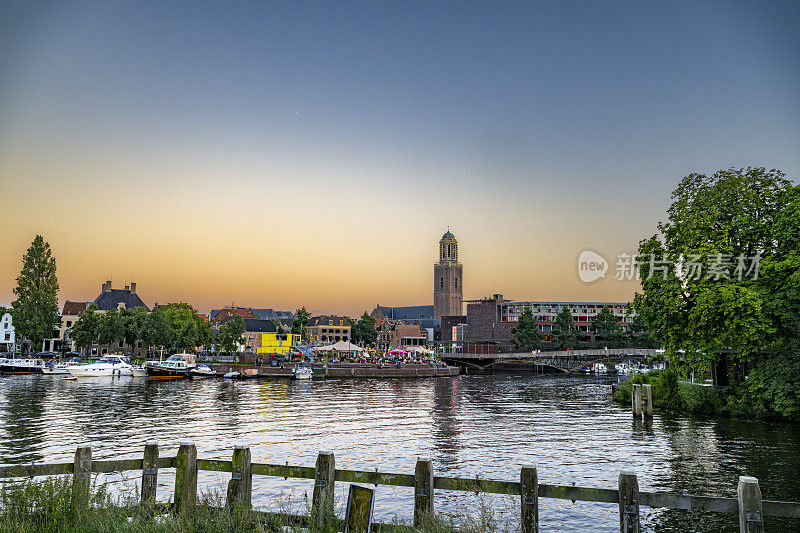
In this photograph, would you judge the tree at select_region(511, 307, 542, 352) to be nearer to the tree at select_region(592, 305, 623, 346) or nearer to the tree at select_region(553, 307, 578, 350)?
the tree at select_region(553, 307, 578, 350)

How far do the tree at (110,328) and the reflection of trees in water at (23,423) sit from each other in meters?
40.6

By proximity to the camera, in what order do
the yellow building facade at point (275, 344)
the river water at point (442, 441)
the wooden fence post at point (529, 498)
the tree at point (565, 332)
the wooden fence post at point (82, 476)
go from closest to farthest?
the wooden fence post at point (529, 498) < the wooden fence post at point (82, 476) < the river water at point (442, 441) < the yellow building facade at point (275, 344) < the tree at point (565, 332)

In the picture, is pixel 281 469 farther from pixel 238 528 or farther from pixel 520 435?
pixel 520 435

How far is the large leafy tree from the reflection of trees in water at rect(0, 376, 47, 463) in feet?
124

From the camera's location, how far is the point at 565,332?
149 m

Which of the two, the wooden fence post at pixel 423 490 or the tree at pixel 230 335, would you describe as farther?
the tree at pixel 230 335

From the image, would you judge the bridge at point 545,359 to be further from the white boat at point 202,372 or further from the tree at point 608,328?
the white boat at point 202,372

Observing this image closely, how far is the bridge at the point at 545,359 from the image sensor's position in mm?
128750

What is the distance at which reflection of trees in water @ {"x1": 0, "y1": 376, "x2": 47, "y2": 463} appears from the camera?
29141 millimetres

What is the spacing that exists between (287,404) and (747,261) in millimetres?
39076

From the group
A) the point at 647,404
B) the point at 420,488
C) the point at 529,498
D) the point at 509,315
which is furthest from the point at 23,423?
the point at 509,315

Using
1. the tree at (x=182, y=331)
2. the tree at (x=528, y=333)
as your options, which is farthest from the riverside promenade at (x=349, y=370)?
the tree at (x=528, y=333)

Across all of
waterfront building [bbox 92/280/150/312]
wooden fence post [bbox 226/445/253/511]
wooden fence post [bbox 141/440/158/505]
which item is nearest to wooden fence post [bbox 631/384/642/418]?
wooden fence post [bbox 226/445/253/511]

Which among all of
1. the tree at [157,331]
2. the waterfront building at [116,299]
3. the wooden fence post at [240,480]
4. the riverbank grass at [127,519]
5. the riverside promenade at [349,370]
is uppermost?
the waterfront building at [116,299]
